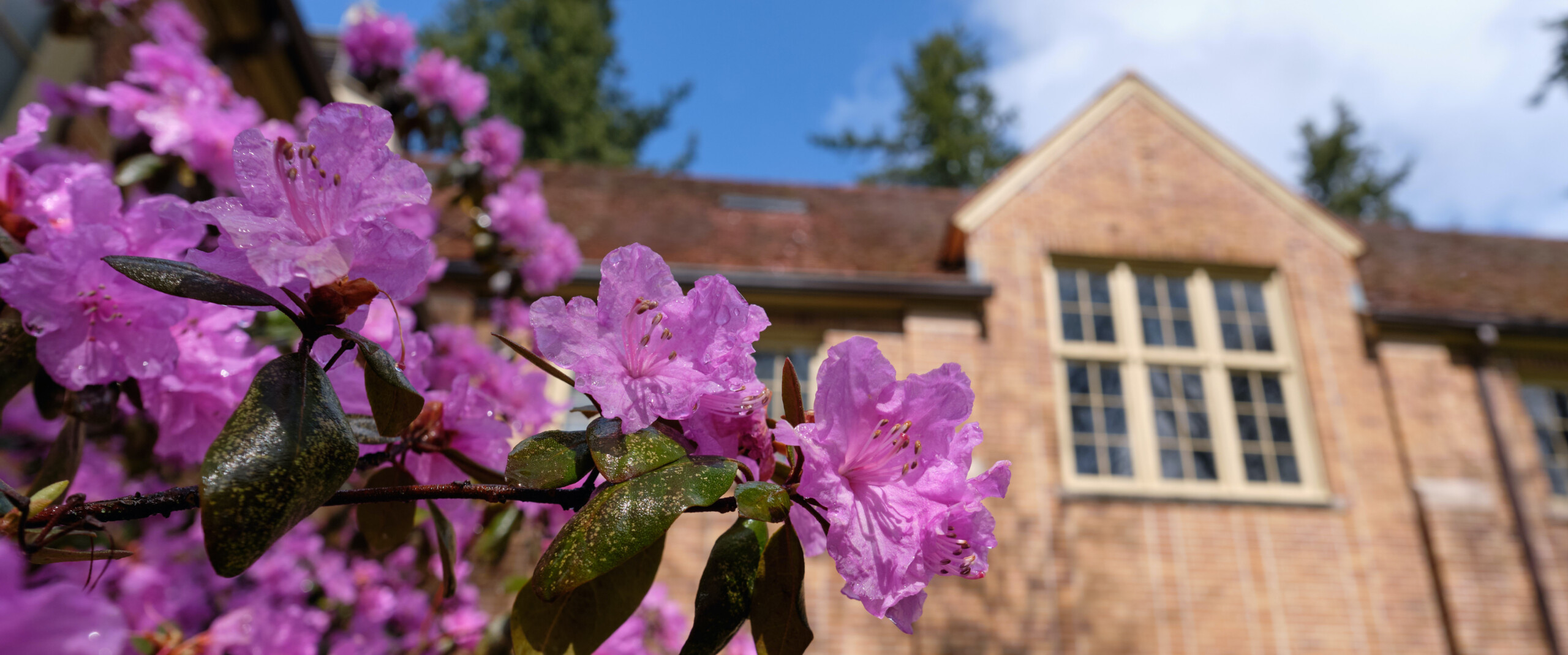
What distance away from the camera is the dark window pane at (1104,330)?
762cm

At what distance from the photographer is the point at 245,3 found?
6668mm

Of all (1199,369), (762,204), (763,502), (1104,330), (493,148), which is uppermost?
(762,204)

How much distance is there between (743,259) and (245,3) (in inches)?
171

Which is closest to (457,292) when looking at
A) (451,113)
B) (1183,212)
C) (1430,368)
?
(451,113)

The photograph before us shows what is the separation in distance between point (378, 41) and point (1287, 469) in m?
7.31

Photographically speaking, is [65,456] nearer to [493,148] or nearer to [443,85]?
[493,148]

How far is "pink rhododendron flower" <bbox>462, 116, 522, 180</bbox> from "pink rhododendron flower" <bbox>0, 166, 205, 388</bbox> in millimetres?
2548

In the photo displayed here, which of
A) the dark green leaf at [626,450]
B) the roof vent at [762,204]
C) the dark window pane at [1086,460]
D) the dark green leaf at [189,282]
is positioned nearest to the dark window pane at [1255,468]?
the dark window pane at [1086,460]

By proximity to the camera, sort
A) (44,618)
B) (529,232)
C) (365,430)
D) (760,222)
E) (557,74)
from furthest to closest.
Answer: (557,74), (760,222), (529,232), (365,430), (44,618)

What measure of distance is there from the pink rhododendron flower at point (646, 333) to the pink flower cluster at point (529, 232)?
271cm

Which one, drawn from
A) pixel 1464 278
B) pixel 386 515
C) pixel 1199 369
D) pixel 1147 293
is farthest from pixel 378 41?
pixel 1464 278

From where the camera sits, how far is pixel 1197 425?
7.38 metres

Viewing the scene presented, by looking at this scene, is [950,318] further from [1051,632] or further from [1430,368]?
[1430,368]

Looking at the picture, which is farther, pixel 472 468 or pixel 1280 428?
pixel 1280 428
